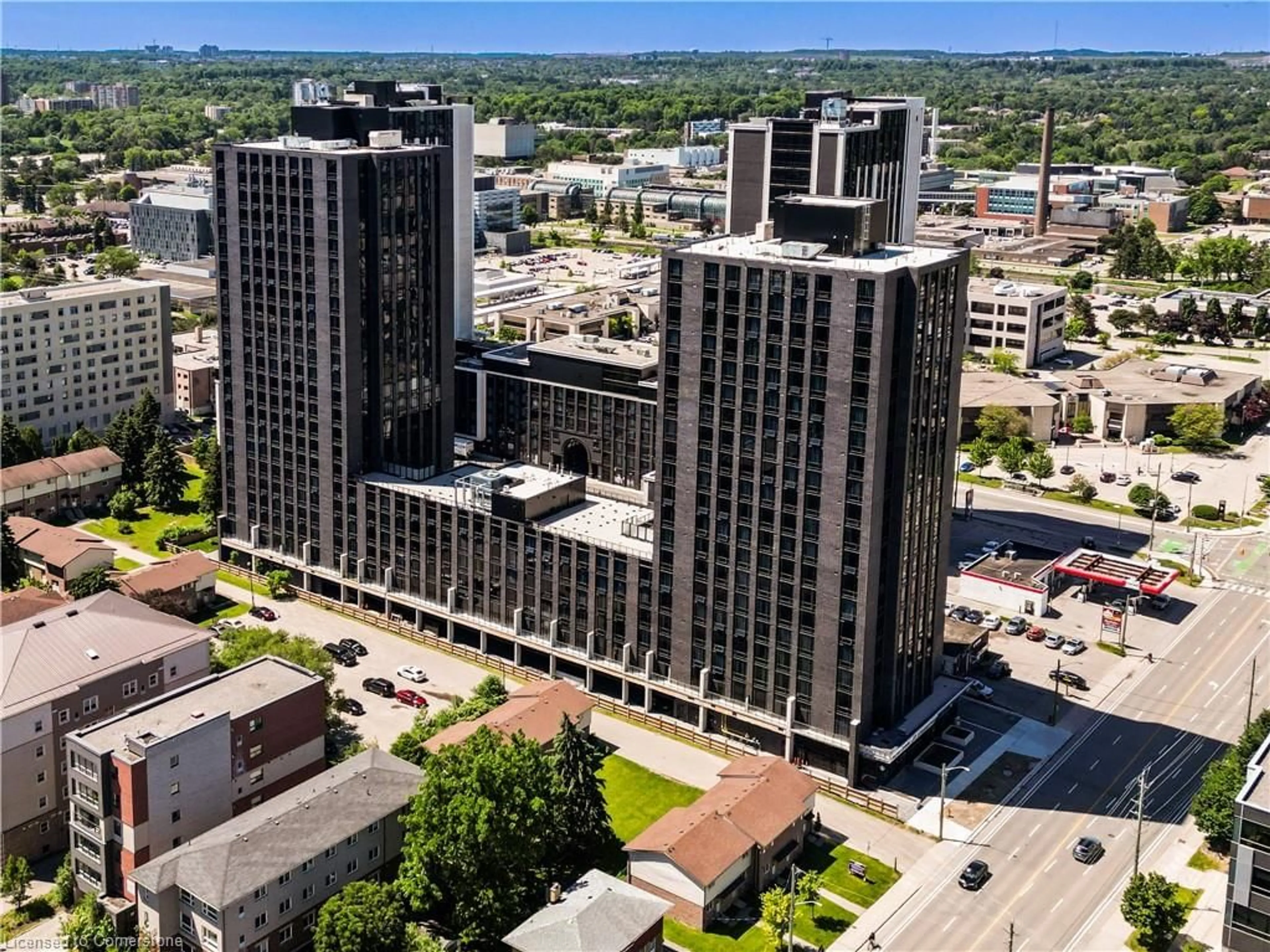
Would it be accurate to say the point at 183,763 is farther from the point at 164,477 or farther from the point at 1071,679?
the point at 164,477

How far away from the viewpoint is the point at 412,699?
11269cm

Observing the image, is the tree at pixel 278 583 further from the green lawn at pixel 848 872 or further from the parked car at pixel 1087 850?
the parked car at pixel 1087 850

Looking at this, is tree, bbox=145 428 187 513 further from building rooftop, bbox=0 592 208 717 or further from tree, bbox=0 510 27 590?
building rooftop, bbox=0 592 208 717

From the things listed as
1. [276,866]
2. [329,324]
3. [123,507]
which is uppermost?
[329,324]

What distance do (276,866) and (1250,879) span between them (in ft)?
175

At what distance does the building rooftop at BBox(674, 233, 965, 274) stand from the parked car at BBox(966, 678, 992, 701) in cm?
3807

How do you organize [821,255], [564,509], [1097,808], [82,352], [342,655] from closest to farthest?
[1097,808] < [821,255] < [342,655] < [564,509] < [82,352]

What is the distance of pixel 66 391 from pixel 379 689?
84417 millimetres

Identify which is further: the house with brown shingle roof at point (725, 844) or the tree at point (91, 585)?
the tree at point (91, 585)

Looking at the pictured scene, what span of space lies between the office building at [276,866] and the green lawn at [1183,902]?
46520 mm

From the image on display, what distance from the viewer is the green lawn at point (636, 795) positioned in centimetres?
9600

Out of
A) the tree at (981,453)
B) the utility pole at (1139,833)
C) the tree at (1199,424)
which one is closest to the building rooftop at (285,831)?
the utility pole at (1139,833)

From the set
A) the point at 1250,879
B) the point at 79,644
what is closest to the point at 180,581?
the point at 79,644

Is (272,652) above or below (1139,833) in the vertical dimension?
above
